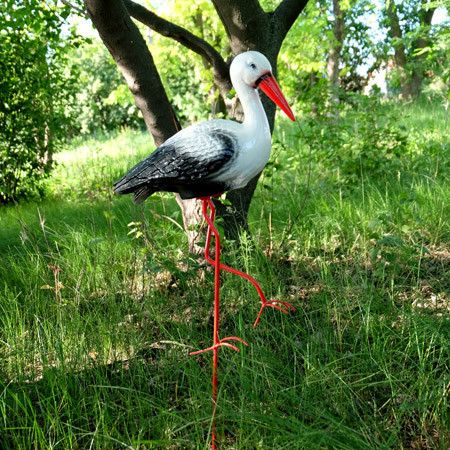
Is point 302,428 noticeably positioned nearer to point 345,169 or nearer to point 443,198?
point 443,198

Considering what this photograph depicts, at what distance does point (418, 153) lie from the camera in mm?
5719

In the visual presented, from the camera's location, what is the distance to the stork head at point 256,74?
1597 mm

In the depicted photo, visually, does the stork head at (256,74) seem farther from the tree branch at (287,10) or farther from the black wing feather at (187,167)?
the tree branch at (287,10)

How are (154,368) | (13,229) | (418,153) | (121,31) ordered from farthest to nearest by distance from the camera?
(418,153) < (13,229) < (121,31) < (154,368)

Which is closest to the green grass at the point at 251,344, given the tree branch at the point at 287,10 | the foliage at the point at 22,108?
the tree branch at the point at 287,10

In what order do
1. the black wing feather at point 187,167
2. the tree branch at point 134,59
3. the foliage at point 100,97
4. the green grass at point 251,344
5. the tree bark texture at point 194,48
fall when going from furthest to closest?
the foliage at point 100,97 < the tree bark texture at point 194,48 < the tree branch at point 134,59 < the green grass at point 251,344 < the black wing feather at point 187,167

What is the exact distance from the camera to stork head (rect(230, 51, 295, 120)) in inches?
62.9

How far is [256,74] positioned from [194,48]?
77.3 inches

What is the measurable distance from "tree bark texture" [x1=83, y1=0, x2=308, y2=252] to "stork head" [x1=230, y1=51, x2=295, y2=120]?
1357mm

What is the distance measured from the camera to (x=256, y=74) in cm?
160

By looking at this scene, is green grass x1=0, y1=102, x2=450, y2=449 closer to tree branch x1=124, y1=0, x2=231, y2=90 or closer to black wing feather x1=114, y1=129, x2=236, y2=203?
black wing feather x1=114, y1=129, x2=236, y2=203

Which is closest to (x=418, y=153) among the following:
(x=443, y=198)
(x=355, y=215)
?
(x=443, y=198)

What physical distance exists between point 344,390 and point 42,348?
63.5 inches

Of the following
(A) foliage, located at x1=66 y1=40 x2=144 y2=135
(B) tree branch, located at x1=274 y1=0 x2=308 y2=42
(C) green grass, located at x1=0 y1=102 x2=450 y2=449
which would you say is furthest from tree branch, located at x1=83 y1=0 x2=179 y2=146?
(A) foliage, located at x1=66 y1=40 x2=144 y2=135
